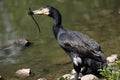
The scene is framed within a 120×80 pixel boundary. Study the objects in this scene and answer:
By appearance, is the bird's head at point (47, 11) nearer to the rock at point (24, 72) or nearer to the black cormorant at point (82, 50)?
the black cormorant at point (82, 50)

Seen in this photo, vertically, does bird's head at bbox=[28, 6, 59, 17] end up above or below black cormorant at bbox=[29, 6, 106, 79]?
above

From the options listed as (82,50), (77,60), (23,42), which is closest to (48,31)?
(23,42)

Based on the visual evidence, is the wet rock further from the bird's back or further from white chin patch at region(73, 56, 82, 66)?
A: white chin patch at region(73, 56, 82, 66)

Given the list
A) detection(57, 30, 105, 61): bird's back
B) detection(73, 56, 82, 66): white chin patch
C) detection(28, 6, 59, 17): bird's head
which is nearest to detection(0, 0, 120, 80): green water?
detection(73, 56, 82, 66): white chin patch

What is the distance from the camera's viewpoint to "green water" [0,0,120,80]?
A: 11.1m

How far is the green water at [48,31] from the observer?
11.1 m

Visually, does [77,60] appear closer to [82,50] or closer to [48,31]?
[82,50]

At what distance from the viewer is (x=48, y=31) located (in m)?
14.8

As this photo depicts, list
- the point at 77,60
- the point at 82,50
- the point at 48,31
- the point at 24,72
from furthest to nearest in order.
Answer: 1. the point at 48,31
2. the point at 24,72
3. the point at 77,60
4. the point at 82,50

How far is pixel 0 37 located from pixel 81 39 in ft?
22.6

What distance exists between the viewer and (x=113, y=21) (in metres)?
15.6

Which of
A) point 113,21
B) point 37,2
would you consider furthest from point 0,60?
point 37,2

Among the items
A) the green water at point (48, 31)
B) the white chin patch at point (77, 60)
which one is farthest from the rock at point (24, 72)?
the white chin patch at point (77, 60)

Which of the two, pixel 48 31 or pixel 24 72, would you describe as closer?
pixel 24 72
